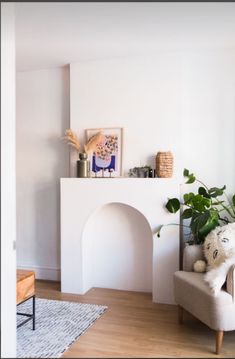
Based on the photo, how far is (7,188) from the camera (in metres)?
2.26

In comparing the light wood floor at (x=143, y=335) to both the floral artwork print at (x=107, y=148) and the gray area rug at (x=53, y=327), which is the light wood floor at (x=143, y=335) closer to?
the gray area rug at (x=53, y=327)

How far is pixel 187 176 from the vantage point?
13.0ft

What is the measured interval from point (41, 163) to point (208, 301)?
2.72 m

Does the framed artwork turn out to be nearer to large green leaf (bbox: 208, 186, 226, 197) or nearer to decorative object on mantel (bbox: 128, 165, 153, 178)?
decorative object on mantel (bbox: 128, 165, 153, 178)

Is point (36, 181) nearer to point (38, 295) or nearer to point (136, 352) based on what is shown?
point (38, 295)

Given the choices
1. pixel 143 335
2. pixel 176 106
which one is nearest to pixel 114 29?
pixel 176 106

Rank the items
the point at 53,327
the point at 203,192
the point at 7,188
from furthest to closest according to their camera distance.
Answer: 1. the point at 203,192
2. the point at 53,327
3. the point at 7,188

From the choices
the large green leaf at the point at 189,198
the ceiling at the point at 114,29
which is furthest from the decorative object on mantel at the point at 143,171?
the ceiling at the point at 114,29

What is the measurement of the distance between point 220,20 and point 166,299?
109 inches

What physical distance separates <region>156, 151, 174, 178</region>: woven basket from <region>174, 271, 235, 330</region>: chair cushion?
3.64ft

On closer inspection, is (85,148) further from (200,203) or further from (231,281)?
(231,281)

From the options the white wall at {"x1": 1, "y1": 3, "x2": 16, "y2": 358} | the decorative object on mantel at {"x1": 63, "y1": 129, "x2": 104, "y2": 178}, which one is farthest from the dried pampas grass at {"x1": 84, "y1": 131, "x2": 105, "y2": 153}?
the white wall at {"x1": 1, "y1": 3, "x2": 16, "y2": 358}

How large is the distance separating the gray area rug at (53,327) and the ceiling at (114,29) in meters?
2.65

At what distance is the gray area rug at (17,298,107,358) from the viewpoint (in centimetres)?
276
